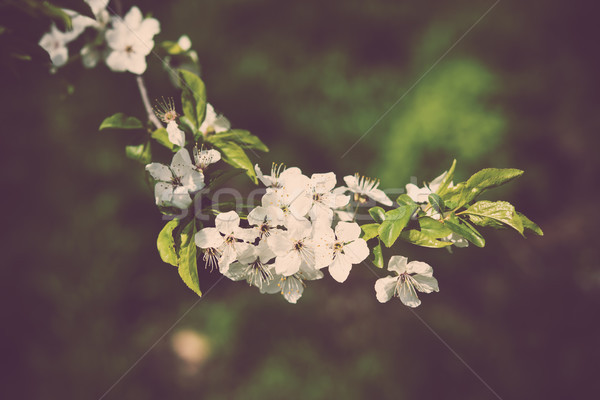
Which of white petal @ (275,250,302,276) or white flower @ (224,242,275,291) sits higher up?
white petal @ (275,250,302,276)

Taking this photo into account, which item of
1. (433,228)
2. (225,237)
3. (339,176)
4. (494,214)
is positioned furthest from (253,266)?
(339,176)

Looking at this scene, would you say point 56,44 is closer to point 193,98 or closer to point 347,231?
point 193,98

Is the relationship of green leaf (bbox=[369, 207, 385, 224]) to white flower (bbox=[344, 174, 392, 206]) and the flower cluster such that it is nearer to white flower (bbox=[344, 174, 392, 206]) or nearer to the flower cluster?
white flower (bbox=[344, 174, 392, 206])

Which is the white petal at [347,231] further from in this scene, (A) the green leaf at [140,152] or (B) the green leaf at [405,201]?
(A) the green leaf at [140,152]

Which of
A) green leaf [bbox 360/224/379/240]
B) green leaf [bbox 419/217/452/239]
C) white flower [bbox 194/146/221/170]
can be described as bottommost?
white flower [bbox 194/146/221/170]

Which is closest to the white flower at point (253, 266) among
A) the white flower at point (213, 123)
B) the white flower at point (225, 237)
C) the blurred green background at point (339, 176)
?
the white flower at point (225, 237)

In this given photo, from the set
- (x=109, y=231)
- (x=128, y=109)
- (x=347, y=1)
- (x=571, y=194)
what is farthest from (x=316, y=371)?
(x=347, y=1)

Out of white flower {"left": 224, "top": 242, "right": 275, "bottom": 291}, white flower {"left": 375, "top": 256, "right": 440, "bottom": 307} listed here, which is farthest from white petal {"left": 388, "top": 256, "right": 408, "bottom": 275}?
white flower {"left": 224, "top": 242, "right": 275, "bottom": 291}

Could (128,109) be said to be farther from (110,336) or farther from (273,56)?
(110,336)
